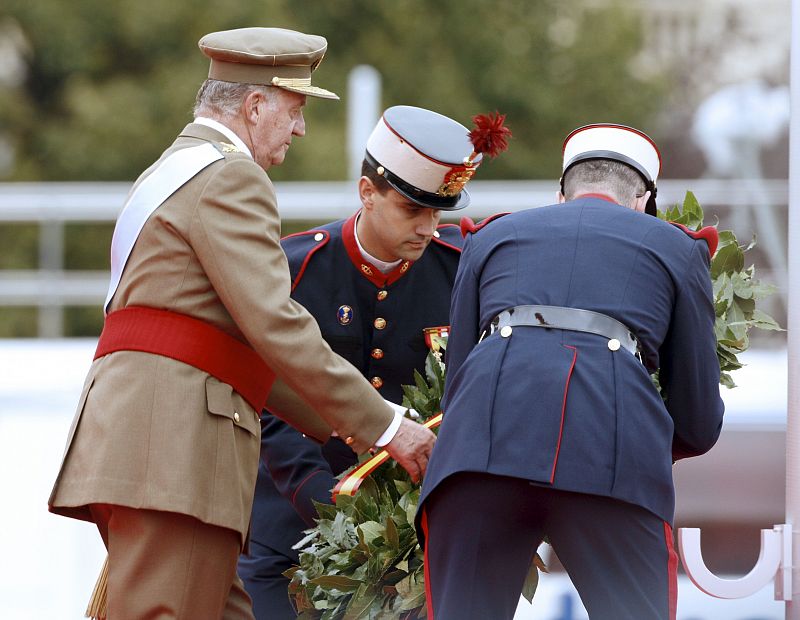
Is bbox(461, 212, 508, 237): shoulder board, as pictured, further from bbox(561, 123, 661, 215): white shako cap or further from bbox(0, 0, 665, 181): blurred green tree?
bbox(0, 0, 665, 181): blurred green tree

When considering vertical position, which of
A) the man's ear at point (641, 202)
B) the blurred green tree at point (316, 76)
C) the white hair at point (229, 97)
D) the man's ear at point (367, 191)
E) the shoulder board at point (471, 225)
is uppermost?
the white hair at point (229, 97)

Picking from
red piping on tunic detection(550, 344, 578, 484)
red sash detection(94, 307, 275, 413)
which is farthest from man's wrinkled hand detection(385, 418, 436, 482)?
red piping on tunic detection(550, 344, 578, 484)

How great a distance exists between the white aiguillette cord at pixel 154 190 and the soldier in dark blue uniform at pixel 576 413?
2.37 feet

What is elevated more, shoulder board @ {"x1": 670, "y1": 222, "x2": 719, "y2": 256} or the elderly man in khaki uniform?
shoulder board @ {"x1": 670, "y1": 222, "x2": 719, "y2": 256}

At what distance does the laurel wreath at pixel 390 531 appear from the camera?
12.2ft

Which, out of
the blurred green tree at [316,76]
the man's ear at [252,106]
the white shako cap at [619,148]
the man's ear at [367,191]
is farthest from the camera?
the blurred green tree at [316,76]

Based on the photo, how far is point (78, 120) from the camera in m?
15.4

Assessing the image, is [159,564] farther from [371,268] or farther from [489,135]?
[489,135]

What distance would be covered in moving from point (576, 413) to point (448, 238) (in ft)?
4.84

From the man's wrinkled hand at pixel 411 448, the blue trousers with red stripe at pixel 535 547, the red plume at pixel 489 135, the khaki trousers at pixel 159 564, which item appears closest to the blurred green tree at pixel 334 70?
the red plume at pixel 489 135

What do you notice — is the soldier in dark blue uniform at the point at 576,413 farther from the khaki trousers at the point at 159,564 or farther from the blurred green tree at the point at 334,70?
the blurred green tree at the point at 334,70

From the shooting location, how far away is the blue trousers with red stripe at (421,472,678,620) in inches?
122

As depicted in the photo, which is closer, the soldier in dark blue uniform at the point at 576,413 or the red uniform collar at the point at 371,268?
the soldier in dark blue uniform at the point at 576,413

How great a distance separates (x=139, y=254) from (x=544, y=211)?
962 millimetres
